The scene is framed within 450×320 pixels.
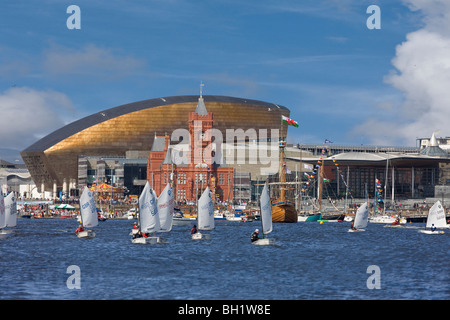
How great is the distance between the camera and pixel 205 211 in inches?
3629

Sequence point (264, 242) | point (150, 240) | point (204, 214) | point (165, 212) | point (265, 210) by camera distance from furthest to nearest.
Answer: point (204, 214), point (165, 212), point (150, 240), point (264, 242), point (265, 210)

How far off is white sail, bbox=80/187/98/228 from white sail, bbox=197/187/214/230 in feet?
43.3

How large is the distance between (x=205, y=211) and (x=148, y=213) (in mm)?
13069

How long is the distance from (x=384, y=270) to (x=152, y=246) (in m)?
29.4

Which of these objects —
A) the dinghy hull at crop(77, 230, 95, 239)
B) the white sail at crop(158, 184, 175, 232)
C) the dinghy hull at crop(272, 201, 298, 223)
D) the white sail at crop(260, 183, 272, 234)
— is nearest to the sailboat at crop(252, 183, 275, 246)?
the white sail at crop(260, 183, 272, 234)

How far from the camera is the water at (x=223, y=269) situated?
46.5 m

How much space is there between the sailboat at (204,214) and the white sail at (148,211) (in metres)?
8.66

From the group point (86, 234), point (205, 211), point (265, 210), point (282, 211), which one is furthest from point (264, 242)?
point (282, 211)

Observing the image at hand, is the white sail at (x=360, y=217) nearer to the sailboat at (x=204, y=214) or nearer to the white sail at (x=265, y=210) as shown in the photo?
the sailboat at (x=204, y=214)

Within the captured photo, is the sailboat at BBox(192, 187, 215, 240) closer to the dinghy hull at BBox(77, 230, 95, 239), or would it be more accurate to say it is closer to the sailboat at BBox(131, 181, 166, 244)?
the sailboat at BBox(131, 181, 166, 244)

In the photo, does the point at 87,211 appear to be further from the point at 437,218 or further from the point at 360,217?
the point at 437,218

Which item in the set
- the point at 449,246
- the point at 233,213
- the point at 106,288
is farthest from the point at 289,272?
the point at 233,213
